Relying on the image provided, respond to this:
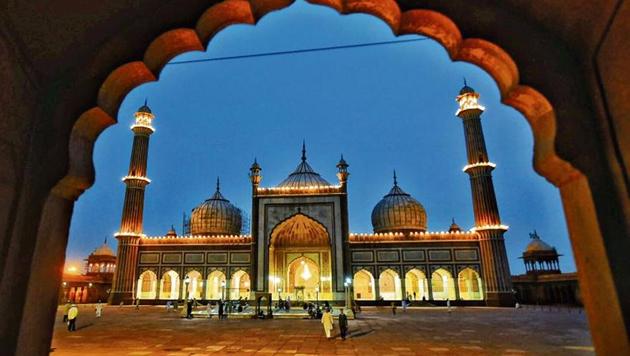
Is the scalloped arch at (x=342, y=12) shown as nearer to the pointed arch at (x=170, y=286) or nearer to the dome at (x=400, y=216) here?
the pointed arch at (x=170, y=286)

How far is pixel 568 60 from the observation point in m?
3.24

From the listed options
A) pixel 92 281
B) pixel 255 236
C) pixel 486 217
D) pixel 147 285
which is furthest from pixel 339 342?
pixel 92 281

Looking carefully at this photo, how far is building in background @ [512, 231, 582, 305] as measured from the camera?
3256 centimetres

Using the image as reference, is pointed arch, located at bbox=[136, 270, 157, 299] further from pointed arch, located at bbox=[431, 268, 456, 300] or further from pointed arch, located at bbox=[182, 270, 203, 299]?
pointed arch, located at bbox=[431, 268, 456, 300]

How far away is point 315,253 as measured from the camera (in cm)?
3622

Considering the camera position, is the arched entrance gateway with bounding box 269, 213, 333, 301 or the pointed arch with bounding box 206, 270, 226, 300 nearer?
the pointed arch with bounding box 206, 270, 226, 300

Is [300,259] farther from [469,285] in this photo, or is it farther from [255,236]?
[469,285]

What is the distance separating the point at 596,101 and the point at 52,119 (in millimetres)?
4611

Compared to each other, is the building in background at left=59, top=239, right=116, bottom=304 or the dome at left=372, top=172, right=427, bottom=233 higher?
the dome at left=372, top=172, right=427, bottom=233

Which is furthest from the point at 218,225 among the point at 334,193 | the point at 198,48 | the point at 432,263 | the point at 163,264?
the point at 198,48

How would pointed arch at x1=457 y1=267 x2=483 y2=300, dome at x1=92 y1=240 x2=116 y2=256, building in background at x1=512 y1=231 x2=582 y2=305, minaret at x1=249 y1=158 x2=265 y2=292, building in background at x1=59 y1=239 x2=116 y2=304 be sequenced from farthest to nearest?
dome at x1=92 y1=240 x2=116 y2=256, building in background at x1=59 y1=239 x2=116 y2=304, building in background at x1=512 y1=231 x2=582 y2=305, pointed arch at x1=457 y1=267 x2=483 y2=300, minaret at x1=249 y1=158 x2=265 y2=292

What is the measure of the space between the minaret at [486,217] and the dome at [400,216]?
7.96 meters

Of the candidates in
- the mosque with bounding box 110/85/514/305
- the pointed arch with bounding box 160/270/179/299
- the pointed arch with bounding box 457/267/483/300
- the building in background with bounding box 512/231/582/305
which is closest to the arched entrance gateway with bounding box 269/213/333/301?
the mosque with bounding box 110/85/514/305

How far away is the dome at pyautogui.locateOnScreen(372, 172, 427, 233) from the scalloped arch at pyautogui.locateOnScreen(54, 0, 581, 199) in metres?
36.1
